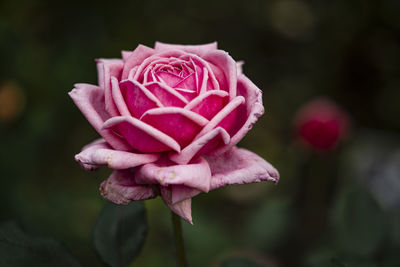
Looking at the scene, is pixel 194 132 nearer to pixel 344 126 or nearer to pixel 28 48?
pixel 344 126

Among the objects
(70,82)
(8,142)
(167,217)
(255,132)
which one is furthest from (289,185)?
(8,142)

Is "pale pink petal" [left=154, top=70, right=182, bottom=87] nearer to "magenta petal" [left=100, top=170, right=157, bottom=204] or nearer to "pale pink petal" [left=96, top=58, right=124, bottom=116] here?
"pale pink petal" [left=96, top=58, right=124, bottom=116]

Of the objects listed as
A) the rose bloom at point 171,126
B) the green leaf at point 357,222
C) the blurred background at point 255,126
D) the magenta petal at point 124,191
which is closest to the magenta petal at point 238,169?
the rose bloom at point 171,126

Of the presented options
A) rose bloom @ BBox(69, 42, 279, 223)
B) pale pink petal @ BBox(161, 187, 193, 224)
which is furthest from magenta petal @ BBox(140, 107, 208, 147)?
pale pink petal @ BBox(161, 187, 193, 224)

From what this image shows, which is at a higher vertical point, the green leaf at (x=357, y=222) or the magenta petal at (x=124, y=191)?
the magenta petal at (x=124, y=191)

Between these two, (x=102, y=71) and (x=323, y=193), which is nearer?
(x=102, y=71)

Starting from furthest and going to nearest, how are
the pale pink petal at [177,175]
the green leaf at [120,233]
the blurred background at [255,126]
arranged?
1. the blurred background at [255,126]
2. the green leaf at [120,233]
3. the pale pink petal at [177,175]

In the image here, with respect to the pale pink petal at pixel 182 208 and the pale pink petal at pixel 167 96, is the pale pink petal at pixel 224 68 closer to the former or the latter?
the pale pink petal at pixel 167 96
